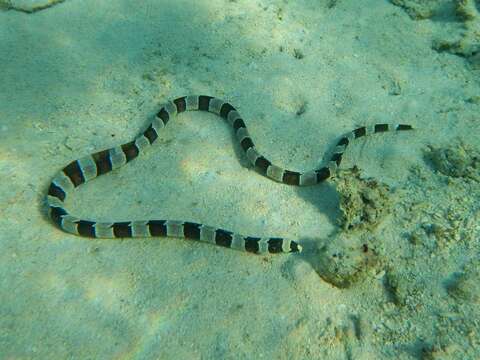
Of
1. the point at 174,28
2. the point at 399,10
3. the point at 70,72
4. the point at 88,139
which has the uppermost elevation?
the point at 399,10

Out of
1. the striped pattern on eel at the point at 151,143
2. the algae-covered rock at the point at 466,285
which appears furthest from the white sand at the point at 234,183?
the striped pattern on eel at the point at 151,143

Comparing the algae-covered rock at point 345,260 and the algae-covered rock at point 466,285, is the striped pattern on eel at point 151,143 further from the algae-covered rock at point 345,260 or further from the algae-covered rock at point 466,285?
the algae-covered rock at point 466,285

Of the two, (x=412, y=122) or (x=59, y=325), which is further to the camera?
(x=412, y=122)

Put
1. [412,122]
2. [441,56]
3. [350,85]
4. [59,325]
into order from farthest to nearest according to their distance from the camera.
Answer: [441,56], [350,85], [412,122], [59,325]

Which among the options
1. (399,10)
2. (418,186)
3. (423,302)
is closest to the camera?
(423,302)

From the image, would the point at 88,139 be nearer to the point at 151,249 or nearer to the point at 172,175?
the point at 172,175

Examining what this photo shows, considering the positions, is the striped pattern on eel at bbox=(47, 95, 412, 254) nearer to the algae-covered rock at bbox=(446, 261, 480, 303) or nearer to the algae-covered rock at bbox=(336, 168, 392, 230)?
the algae-covered rock at bbox=(336, 168, 392, 230)

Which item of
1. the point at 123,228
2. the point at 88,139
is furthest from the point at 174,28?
the point at 123,228
